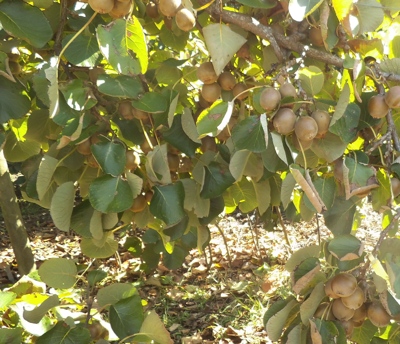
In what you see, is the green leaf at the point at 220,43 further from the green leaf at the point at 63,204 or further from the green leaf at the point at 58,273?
the green leaf at the point at 58,273

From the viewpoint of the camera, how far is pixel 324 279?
3.40ft

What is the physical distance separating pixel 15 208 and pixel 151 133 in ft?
5.27

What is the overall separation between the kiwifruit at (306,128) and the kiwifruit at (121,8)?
0.41m

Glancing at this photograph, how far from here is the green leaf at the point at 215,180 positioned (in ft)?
3.91

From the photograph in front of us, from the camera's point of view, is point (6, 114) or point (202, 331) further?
point (202, 331)

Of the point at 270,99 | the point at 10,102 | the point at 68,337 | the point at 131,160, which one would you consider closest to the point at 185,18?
the point at 270,99

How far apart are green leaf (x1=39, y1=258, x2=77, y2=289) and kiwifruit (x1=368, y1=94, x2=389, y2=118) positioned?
79 cm

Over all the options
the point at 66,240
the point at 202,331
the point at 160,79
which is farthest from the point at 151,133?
the point at 66,240

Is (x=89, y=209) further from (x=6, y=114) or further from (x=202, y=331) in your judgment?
(x=202, y=331)

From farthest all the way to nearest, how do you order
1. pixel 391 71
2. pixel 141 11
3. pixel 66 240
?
pixel 66 240
pixel 141 11
pixel 391 71

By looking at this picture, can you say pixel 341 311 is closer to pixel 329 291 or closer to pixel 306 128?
pixel 329 291

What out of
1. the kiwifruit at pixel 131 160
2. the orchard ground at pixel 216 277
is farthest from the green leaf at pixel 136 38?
the orchard ground at pixel 216 277

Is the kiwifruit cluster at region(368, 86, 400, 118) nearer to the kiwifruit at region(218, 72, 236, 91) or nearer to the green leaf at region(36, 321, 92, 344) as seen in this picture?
the kiwifruit at region(218, 72, 236, 91)

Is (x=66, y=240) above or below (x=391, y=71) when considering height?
below
